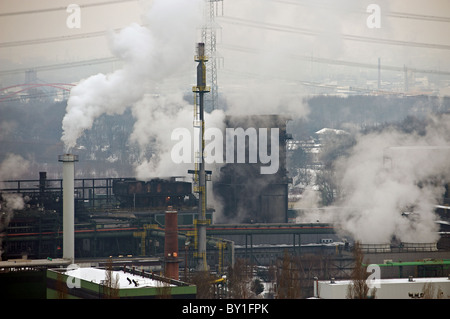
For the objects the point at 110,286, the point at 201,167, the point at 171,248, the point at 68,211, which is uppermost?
the point at 201,167

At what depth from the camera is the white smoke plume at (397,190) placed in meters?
60.4

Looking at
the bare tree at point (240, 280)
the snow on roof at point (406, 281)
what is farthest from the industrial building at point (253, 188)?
the snow on roof at point (406, 281)

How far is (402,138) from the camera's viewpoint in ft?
264

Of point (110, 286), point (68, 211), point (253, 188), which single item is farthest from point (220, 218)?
point (110, 286)

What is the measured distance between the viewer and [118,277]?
4431 cm

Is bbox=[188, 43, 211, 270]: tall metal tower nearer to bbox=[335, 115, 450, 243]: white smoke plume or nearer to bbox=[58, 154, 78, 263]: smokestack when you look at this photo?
bbox=[58, 154, 78, 263]: smokestack

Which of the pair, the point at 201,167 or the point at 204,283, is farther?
the point at 201,167

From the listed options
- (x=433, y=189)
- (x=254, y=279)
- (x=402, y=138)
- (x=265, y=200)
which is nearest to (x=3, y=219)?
(x=254, y=279)

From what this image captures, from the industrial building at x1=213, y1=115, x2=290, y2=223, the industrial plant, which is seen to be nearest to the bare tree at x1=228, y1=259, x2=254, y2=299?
the industrial plant

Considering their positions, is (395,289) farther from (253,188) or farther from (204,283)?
(253,188)

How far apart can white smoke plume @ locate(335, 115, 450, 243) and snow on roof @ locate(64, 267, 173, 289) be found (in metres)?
18.6

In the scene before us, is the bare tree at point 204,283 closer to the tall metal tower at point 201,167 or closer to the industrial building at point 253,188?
the tall metal tower at point 201,167

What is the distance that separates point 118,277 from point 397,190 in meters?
24.1

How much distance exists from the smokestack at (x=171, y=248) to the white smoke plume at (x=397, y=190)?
13161 millimetres
